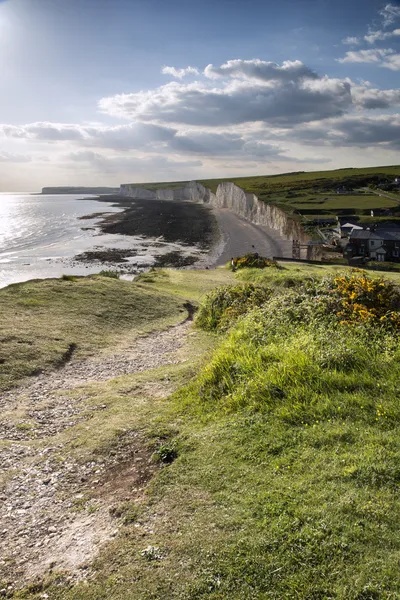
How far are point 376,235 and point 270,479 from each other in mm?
65639

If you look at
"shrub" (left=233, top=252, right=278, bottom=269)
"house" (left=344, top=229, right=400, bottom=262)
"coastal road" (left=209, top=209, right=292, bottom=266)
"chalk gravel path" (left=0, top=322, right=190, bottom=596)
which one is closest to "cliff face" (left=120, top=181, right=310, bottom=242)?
"coastal road" (left=209, top=209, right=292, bottom=266)

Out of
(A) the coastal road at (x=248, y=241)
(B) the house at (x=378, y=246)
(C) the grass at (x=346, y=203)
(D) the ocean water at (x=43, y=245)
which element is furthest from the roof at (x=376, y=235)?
(D) the ocean water at (x=43, y=245)

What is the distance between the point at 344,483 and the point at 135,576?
311 cm

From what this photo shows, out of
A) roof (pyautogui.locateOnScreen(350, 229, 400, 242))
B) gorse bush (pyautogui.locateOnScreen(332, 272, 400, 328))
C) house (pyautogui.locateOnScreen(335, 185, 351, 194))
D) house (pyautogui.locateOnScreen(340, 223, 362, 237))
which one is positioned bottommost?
gorse bush (pyautogui.locateOnScreen(332, 272, 400, 328))

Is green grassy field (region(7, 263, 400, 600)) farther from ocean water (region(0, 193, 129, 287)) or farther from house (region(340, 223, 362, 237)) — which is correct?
house (region(340, 223, 362, 237))

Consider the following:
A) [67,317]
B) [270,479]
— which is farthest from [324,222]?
[270,479]

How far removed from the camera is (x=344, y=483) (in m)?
6.21

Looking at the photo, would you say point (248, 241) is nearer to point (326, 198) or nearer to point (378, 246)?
point (378, 246)

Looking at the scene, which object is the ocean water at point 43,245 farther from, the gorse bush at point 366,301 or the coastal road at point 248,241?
the gorse bush at point 366,301

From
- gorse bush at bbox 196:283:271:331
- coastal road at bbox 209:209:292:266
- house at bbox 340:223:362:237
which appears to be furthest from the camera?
house at bbox 340:223:362:237

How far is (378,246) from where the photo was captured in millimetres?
65500

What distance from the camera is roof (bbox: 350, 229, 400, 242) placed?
65500mm

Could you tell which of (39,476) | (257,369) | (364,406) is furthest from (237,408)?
(39,476)

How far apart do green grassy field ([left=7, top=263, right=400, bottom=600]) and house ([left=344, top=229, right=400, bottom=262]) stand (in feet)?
191
